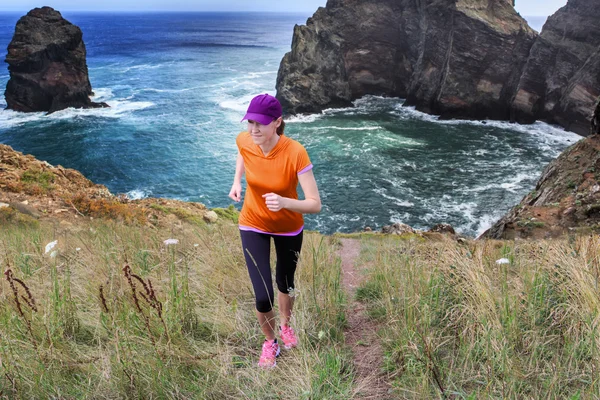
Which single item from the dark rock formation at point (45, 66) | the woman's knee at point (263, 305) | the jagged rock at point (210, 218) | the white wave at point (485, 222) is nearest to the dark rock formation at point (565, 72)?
the white wave at point (485, 222)

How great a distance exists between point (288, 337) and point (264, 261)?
0.68 metres

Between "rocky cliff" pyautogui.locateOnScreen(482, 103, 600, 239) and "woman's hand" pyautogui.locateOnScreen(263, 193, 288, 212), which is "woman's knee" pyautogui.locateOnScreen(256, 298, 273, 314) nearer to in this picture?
"woman's hand" pyautogui.locateOnScreen(263, 193, 288, 212)

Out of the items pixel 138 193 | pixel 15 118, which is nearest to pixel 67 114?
pixel 15 118

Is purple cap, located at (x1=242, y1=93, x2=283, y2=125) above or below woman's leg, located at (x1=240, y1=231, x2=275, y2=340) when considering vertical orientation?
above

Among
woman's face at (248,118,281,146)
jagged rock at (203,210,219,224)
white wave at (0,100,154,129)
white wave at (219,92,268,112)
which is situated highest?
woman's face at (248,118,281,146)

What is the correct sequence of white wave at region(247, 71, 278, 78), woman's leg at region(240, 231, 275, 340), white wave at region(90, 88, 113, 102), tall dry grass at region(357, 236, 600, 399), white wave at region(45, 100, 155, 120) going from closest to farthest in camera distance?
Result: tall dry grass at region(357, 236, 600, 399) < woman's leg at region(240, 231, 275, 340) < white wave at region(45, 100, 155, 120) < white wave at region(90, 88, 113, 102) < white wave at region(247, 71, 278, 78)

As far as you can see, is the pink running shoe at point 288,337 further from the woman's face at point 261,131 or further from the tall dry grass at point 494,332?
the woman's face at point 261,131

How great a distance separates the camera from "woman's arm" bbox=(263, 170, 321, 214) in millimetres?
2949

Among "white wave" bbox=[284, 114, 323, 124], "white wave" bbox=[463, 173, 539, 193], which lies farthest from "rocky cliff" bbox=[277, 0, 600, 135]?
"white wave" bbox=[463, 173, 539, 193]

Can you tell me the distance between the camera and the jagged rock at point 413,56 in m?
46.5

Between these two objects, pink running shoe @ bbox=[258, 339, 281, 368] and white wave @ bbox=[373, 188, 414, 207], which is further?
white wave @ bbox=[373, 188, 414, 207]

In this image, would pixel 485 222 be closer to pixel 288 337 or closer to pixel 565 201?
pixel 565 201

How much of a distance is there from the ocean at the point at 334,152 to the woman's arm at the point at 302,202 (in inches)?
857

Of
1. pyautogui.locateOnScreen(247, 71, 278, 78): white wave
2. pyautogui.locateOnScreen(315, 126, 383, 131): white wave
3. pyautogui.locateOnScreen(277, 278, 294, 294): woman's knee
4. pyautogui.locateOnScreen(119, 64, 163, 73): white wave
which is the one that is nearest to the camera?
pyautogui.locateOnScreen(277, 278, 294, 294): woman's knee
